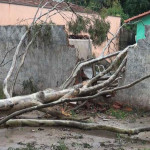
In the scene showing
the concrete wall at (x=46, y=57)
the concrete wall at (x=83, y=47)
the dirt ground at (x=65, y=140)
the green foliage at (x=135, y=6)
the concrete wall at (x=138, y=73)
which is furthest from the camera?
the green foliage at (x=135, y=6)

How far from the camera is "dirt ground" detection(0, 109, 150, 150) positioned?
4.68 m

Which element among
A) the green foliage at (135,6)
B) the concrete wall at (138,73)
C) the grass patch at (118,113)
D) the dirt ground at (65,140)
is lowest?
the grass patch at (118,113)

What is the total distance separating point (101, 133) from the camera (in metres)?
→ 5.44

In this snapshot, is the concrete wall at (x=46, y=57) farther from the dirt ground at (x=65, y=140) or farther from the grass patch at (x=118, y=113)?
the dirt ground at (x=65, y=140)

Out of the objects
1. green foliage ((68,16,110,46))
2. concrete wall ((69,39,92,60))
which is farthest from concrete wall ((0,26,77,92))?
green foliage ((68,16,110,46))

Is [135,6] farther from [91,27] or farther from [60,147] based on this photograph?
[60,147]

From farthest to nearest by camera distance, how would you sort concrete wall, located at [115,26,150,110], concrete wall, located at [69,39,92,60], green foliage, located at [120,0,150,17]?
green foliage, located at [120,0,150,17], concrete wall, located at [69,39,92,60], concrete wall, located at [115,26,150,110]

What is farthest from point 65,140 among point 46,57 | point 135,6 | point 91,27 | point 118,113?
point 135,6

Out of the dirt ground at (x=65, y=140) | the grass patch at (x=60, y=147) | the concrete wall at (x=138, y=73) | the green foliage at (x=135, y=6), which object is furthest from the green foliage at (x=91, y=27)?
the green foliage at (x=135, y=6)

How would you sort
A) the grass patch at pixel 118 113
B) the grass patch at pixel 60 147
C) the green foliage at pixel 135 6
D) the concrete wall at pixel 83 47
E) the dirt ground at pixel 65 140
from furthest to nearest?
the green foliage at pixel 135 6
the concrete wall at pixel 83 47
the grass patch at pixel 118 113
the dirt ground at pixel 65 140
the grass patch at pixel 60 147

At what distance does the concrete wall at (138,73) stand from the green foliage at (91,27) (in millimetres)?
1794

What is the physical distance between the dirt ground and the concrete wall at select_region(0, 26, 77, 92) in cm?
236

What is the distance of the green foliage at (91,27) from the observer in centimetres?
848

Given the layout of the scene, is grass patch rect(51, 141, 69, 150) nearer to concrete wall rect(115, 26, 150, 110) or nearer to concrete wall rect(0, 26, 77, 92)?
concrete wall rect(115, 26, 150, 110)
